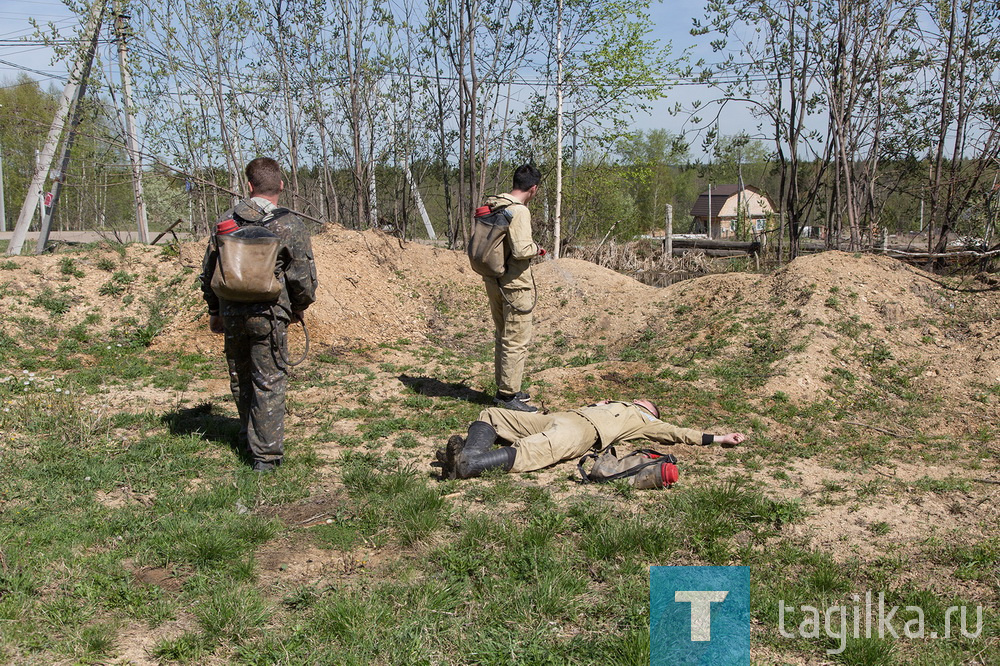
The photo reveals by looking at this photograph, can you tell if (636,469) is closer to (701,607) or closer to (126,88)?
(701,607)

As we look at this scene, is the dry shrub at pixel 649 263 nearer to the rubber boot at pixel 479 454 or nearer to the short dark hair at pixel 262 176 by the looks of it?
the rubber boot at pixel 479 454

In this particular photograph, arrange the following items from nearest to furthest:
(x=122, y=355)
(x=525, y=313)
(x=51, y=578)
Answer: (x=51, y=578) < (x=525, y=313) < (x=122, y=355)

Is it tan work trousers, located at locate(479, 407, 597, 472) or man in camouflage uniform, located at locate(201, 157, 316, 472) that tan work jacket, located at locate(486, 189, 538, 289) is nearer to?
tan work trousers, located at locate(479, 407, 597, 472)

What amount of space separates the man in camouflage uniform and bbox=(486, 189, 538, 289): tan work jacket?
188 cm

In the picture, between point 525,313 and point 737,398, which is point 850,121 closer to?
point 737,398

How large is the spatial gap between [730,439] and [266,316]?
3.45 meters

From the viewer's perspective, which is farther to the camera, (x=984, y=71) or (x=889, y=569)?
(x=984, y=71)

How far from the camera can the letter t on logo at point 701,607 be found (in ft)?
9.46

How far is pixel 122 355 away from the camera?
8.06m

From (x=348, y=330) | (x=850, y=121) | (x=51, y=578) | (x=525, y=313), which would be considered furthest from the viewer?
(x=850, y=121)

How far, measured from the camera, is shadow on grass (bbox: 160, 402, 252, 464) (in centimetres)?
516

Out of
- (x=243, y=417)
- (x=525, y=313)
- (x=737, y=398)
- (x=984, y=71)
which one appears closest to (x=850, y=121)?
(x=984, y=71)

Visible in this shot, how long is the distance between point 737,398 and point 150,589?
203 inches

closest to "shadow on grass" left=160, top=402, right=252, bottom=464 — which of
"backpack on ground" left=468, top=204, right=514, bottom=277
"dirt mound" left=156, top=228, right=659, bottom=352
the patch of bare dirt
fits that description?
the patch of bare dirt
